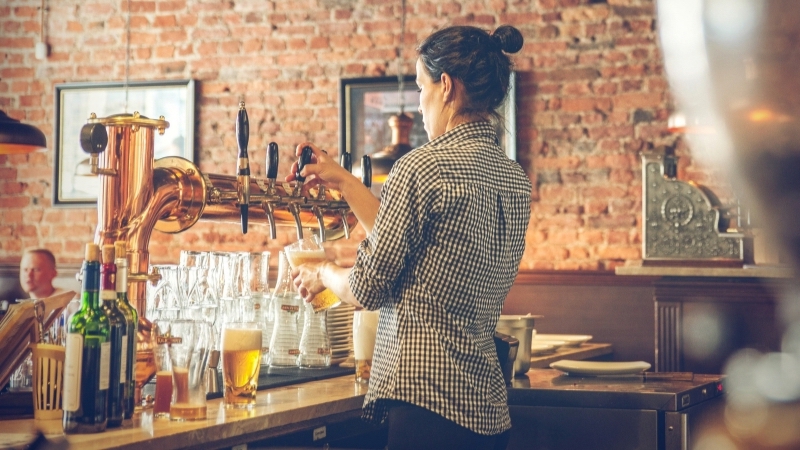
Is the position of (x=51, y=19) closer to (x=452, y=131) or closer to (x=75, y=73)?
(x=75, y=73)

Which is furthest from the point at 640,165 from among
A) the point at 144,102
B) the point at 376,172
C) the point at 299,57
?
the point at 144,102

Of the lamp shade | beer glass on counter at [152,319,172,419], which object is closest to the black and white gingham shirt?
beer glass on counter at [152,319,172,419]

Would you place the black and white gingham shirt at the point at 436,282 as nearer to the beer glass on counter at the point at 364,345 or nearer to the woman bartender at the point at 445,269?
the woman bartender at the point at 445,269

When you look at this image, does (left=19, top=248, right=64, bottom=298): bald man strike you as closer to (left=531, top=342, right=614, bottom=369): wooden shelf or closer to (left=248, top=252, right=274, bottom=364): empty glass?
(left=531, top=342, right=614, bottom=369): wooden shelf

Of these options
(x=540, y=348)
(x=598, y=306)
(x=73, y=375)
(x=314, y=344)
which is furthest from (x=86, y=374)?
(x=598, y=306)

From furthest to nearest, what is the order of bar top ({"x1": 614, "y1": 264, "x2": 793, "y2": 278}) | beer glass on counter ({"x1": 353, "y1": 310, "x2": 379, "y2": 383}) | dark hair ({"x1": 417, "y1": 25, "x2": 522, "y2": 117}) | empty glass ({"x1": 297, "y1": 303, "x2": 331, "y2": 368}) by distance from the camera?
bar top ({"x1": 614, "y1": 264, "x2": 793, "y2": 278}) → empty glass ({"x1": 297, "y1": 303, "x2": 331, "y2": 368}) → beer glass on counter ({"x1": 353, "y1": 310, "x2": 379, "y2": 383}) → dark hair ({"x1": 417, "y1": 25, "x2": 522, "y2": 117})

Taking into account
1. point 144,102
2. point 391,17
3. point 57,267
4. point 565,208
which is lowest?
point 57,267

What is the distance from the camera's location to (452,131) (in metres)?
1.61

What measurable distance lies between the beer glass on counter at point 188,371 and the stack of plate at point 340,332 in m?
0.82

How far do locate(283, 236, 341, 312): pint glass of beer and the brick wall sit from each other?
9.05 ft

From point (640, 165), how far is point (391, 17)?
146cm

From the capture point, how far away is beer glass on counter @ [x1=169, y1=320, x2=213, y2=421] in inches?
55.9

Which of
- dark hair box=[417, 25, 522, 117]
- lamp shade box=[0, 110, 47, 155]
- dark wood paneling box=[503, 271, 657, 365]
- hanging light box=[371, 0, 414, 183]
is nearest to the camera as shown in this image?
dark hair box=[417, 25, 522, 117]

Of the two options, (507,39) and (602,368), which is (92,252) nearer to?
(507,39)
